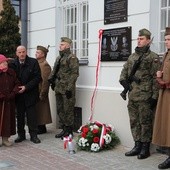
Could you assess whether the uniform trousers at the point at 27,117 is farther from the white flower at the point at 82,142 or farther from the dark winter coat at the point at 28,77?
the white flower at the point at 82,142

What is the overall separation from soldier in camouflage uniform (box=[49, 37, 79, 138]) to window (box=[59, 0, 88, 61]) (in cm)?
77

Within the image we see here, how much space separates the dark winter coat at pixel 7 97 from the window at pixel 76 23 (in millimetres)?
1732

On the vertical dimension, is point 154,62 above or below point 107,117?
above

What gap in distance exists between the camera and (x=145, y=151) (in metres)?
6.55

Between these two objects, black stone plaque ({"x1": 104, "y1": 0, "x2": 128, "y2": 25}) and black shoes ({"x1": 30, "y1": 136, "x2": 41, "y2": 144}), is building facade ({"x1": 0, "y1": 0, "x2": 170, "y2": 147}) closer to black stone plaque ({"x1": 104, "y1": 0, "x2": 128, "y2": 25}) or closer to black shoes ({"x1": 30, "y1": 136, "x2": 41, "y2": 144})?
black stone plaque ({"x1": 104, "y1": 0, "x2": 128, "y2": 25})

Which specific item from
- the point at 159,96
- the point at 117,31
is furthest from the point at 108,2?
the point at 159,96

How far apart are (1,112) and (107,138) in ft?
6.41

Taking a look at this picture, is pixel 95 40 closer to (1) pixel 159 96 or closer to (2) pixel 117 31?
(2) pixel 117 31

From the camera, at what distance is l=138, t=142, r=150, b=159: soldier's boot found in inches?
256

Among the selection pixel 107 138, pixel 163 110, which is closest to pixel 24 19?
pixel 107 138

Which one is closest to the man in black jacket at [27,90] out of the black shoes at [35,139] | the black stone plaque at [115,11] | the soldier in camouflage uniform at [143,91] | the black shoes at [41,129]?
the black shoes at [35,139]

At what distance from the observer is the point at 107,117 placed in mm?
7738

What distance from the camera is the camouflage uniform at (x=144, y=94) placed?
642 cm

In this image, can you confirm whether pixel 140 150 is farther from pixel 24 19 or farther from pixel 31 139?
pixel 24 19
